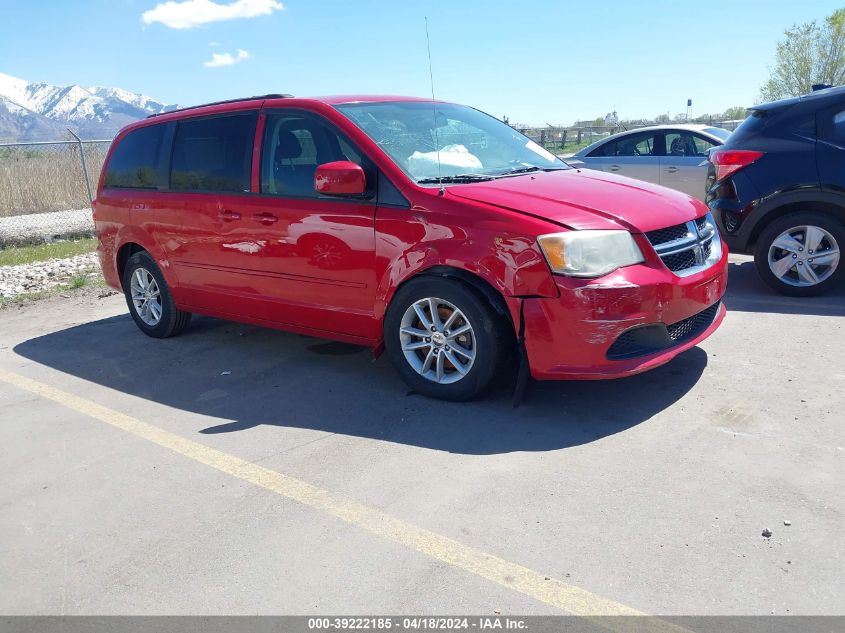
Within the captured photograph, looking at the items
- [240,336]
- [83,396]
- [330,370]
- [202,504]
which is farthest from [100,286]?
[202,504]

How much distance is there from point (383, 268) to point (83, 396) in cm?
241

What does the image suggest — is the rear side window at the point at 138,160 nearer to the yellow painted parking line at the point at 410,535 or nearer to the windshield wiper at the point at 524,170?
the yellow painted parking line at the point at 410,535

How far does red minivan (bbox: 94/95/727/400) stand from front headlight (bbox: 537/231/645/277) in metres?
0.01

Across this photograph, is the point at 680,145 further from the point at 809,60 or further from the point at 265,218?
the point at 809,60

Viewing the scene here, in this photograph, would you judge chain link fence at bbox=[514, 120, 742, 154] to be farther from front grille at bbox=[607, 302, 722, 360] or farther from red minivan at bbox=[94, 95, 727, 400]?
front grille at bbox=[607, 302, 722, 360]

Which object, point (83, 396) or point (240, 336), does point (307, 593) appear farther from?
point (240, 336)

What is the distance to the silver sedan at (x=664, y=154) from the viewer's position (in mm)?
10586

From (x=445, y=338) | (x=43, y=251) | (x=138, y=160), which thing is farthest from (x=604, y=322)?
(x=43, y=251)

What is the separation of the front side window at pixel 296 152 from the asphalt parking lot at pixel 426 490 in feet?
4.37

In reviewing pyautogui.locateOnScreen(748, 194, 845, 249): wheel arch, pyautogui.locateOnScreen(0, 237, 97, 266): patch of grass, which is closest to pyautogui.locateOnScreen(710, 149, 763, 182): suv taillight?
pyautogui.locateOnScreen(748, 194, 845, 249): wheel arch

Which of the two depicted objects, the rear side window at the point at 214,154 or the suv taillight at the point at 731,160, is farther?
the suv taillight at the point at 731,160

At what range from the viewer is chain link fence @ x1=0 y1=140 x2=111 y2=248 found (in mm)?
14414

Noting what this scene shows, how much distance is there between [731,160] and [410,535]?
17.0 feet

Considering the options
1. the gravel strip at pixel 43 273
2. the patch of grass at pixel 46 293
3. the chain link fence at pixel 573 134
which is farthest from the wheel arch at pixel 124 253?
the chain link fence at pixel 573 134
